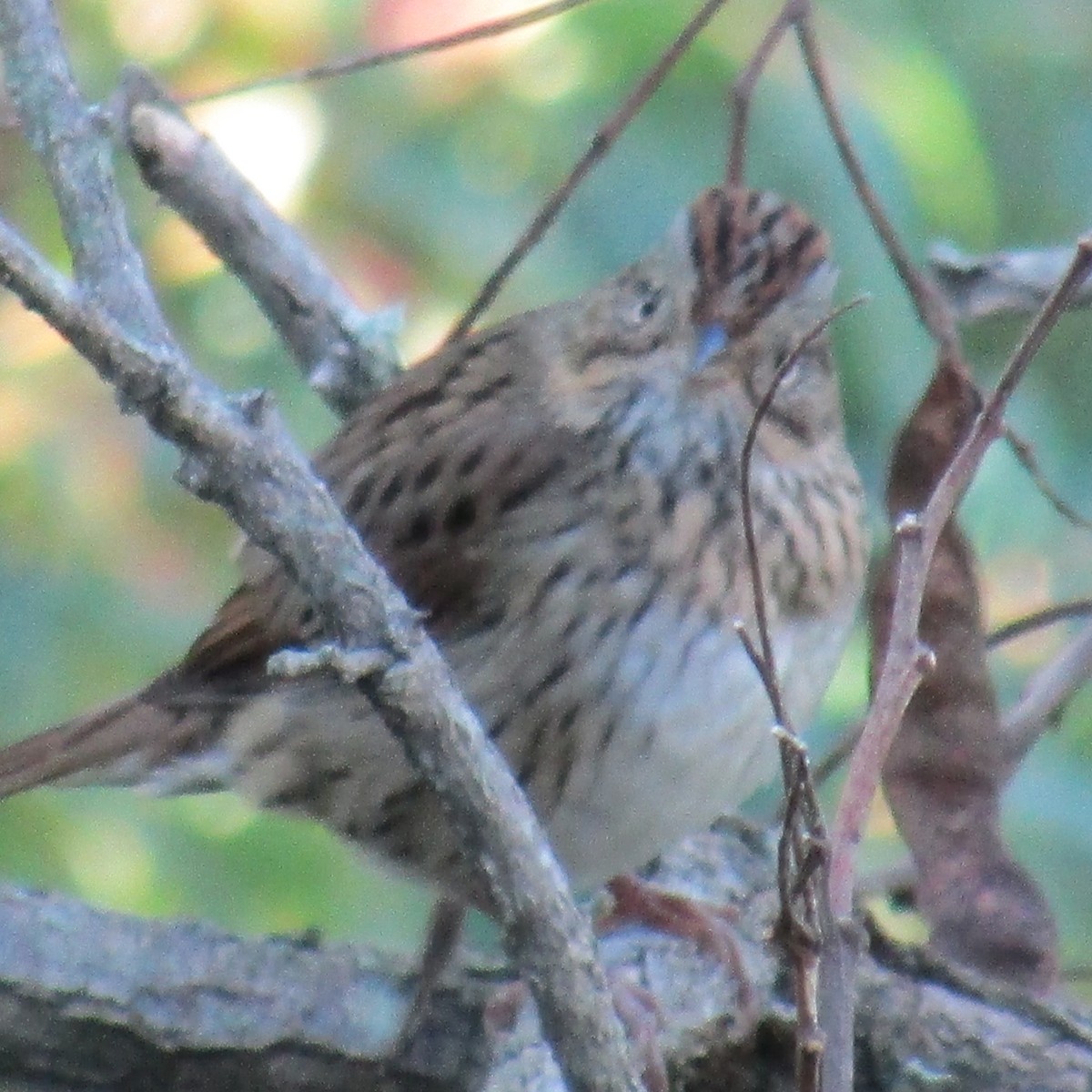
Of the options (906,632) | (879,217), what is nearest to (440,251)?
(879,217)

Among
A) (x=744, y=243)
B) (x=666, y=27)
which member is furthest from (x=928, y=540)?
(x=666, y=27)

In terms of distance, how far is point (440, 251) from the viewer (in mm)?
3213

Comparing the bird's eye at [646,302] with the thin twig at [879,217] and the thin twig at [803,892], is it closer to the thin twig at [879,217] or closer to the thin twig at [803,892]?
the thin twig at [879,217]

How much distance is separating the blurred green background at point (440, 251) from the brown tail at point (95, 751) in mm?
208

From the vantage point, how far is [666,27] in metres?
2.83

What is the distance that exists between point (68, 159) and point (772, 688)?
78 cm

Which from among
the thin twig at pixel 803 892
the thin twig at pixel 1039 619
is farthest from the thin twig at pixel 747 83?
the thin twig at pixel 803 892

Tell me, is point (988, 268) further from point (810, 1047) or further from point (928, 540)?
point (810, 1047)

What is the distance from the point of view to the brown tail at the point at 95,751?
2764 millimetres

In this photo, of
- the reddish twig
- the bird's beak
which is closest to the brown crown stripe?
the bird's beak

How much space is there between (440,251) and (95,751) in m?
0.91

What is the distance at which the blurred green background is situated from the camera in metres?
2.77

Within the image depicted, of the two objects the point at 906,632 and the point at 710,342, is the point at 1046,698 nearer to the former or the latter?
the point at 710,342

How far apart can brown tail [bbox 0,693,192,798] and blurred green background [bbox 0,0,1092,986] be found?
21 cm
